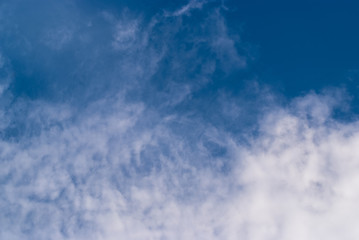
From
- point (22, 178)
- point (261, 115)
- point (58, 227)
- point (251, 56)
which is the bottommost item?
point (58, 227)

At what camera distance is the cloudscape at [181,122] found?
143 meters

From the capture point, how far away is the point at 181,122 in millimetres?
152875

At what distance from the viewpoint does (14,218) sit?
14938 centimetres

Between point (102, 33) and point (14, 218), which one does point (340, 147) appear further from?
point (14, 218)

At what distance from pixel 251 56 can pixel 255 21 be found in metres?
18.9

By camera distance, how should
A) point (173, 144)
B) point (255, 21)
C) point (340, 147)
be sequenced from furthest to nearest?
point (255, 21), point (173, 144), point (340, 147)

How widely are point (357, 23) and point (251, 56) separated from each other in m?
52.0

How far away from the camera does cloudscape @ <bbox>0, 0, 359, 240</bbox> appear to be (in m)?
143

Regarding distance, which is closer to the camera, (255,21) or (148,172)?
(148,172)

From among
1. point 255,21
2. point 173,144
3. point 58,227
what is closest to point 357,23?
point 255,21

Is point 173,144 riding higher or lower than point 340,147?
higher

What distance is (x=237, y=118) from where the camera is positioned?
151 metres

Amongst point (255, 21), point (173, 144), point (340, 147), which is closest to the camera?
point (340, 147)

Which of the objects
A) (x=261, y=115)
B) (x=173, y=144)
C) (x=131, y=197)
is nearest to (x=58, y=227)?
(x=131, y=197)
